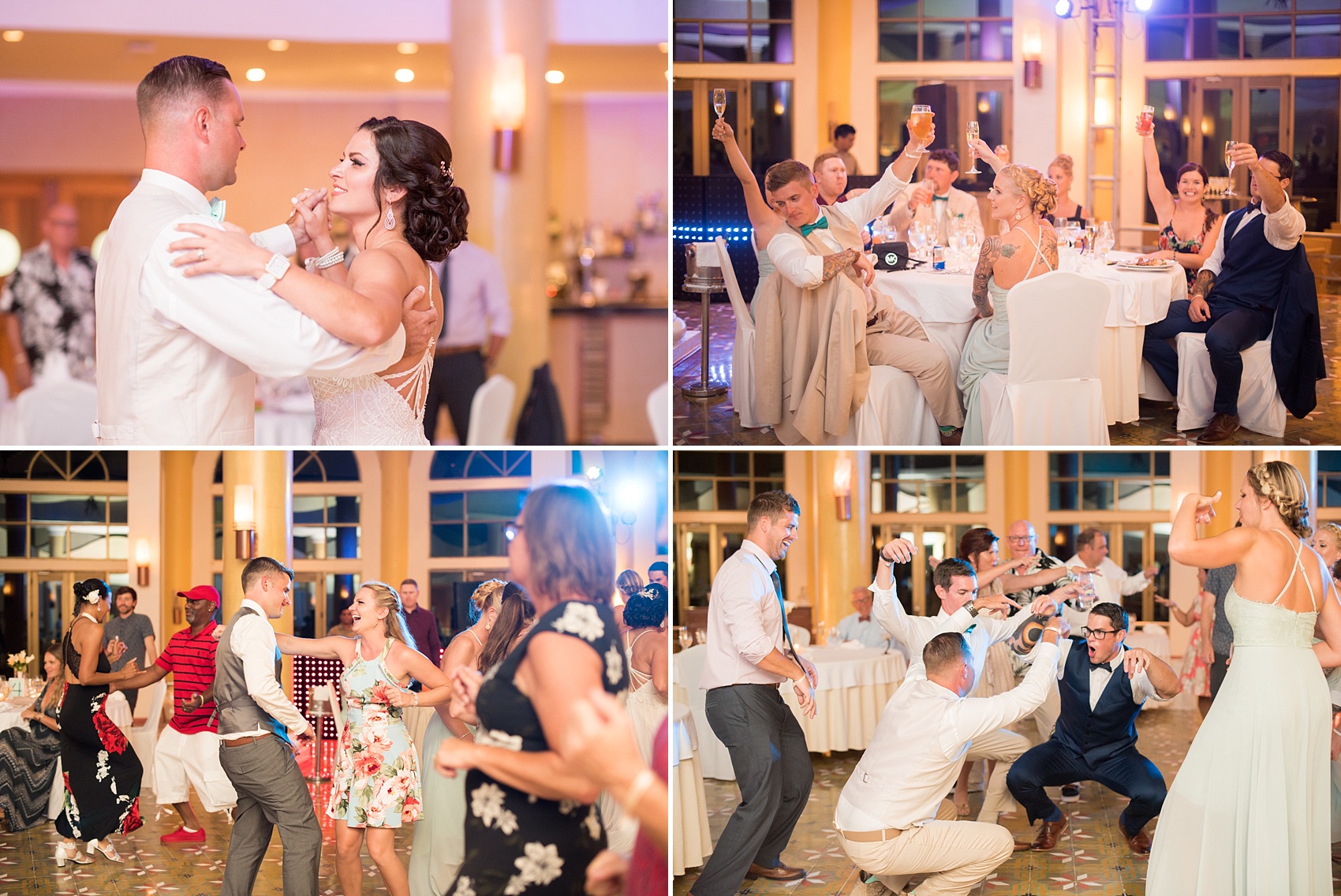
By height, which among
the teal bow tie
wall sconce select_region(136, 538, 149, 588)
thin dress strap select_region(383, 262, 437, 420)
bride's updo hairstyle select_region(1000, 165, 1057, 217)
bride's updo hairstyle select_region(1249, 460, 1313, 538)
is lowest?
wall sconce select_region(136, 538, 149, 588)

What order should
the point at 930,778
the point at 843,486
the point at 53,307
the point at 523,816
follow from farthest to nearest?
1. the point at 53,307
2. the point at 843,486
3. the point at 930,778
4. the point at 523,816

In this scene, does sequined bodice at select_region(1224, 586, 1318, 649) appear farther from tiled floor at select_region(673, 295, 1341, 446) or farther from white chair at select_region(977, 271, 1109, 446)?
tiled floor at select_region(673, 295, 1341, 446)

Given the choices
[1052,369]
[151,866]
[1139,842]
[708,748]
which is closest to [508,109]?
[1052,369]

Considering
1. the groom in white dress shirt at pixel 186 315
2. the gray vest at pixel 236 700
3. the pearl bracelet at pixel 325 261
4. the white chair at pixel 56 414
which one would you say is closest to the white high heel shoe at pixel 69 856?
the gray vest at pixel 236 700

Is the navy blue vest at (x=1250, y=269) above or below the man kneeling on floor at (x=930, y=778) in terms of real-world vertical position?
above

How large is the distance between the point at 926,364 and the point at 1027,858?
5.77 ft

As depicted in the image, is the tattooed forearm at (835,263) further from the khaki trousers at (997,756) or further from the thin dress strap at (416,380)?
the khaki trousers at (997,756)

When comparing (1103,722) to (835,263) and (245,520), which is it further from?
(245,520)

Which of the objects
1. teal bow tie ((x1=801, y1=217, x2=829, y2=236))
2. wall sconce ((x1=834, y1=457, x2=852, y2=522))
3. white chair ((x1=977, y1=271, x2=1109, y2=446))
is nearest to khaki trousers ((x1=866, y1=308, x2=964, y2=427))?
white chair ((x1=977, y1=271, x2=1109, y2=446))

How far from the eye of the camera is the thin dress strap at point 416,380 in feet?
9.27

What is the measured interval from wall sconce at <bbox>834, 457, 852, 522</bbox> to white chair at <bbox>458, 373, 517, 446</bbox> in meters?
1.44

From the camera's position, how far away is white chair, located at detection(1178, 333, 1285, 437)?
3930 mm

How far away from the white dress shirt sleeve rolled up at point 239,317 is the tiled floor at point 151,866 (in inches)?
76.0

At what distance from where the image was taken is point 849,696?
4871 millimetres
